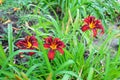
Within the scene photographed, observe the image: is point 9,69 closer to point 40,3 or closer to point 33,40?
point 33,40

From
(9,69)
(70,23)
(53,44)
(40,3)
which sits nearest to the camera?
(53,44)

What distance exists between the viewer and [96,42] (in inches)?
121

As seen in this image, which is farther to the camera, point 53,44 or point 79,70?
point 79,70

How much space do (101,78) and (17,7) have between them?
1.43 m

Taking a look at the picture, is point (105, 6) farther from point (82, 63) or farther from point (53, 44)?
point (53, 44)

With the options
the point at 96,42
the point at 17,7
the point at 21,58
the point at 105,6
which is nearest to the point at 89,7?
the point at 105,6

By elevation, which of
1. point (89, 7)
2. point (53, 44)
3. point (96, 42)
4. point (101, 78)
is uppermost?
point (89, 7)

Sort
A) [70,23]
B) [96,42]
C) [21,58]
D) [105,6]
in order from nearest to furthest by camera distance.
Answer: [21,58]
[70,23]
[96,42]
[105,6]

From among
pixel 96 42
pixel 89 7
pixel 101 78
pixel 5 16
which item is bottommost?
pixel 101 78

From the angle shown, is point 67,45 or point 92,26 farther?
point 67,45

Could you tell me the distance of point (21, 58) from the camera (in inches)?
100

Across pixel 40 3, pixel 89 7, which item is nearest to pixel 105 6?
pixel 89 7

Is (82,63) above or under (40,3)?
under

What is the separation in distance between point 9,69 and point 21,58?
14.2 inches
